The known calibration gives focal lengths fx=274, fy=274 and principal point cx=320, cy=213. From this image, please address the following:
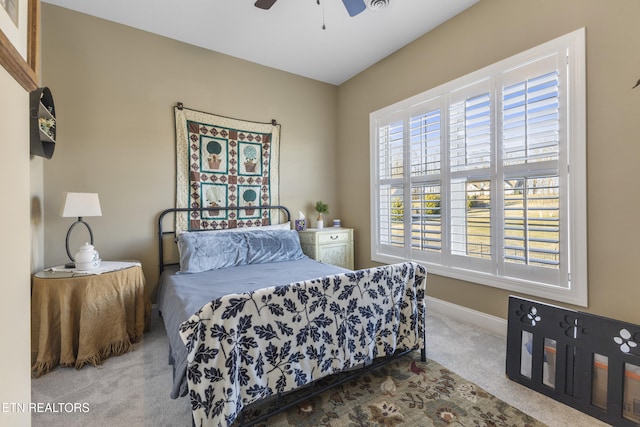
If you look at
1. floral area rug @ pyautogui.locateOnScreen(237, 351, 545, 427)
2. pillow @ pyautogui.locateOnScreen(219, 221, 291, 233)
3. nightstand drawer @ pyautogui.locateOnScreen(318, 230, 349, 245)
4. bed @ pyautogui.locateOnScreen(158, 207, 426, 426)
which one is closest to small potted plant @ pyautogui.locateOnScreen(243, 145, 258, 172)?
pillow @ pyautogui.locateOnScreen(219, 221, 291, 233)

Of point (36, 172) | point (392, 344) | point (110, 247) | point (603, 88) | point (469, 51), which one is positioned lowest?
point (392, 344)

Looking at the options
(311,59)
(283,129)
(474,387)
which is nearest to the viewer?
(474,387)

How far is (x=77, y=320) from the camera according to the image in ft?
6.79

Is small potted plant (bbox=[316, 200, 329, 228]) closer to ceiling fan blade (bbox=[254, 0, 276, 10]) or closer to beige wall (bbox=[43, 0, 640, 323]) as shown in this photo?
beige wall (bbox=[43, 0, 640, 323])

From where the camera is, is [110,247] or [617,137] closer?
[617,137]

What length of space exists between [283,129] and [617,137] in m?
3.23

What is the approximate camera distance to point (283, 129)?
379cm

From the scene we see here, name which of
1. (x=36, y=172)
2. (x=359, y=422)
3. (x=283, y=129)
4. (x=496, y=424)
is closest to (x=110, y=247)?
(x=36, y=172)

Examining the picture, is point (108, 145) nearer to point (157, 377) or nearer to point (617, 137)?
point (157, 377)

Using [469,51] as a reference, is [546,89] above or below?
below

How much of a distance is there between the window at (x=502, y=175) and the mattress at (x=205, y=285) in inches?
49.2

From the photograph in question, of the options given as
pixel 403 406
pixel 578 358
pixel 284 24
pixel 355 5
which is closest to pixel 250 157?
pixel 284 24

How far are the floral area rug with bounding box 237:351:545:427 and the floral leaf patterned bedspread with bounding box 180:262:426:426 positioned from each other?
20 centimetres

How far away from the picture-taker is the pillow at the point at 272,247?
9.64 feet
